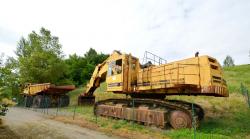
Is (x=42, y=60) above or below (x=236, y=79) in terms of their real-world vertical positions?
above

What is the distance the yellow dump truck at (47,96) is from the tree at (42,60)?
6.31m

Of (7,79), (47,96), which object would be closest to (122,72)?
(7,79)

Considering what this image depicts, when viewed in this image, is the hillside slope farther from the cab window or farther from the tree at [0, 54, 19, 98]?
the tree at [0, 54, 19, 98]

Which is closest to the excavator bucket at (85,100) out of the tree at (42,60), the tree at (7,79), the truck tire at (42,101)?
the truck tire at (42,101)

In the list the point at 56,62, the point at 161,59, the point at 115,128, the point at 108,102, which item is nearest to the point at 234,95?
the point at 161,59

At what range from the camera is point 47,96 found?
1123 inches

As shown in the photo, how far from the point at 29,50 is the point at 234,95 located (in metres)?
33.2

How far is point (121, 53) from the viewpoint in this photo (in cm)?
1756

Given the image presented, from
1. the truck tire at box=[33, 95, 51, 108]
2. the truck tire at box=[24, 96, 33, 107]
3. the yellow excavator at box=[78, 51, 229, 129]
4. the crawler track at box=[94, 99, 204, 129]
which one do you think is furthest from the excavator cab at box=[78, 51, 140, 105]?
the truck tire at box=[24, 96, 33, 107]

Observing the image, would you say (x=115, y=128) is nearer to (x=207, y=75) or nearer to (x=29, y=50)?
(x=207, y=75)

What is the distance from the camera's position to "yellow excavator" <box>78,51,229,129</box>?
40.9ft

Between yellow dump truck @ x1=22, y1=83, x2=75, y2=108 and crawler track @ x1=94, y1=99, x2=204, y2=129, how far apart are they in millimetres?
11877

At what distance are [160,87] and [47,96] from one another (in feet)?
59.8

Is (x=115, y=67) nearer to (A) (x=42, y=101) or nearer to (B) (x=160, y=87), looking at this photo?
(B) (x=160, y=87)
